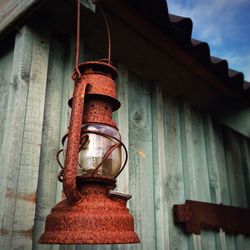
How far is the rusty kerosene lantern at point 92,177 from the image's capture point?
2.73 ft

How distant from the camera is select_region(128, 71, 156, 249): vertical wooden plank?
178 cm

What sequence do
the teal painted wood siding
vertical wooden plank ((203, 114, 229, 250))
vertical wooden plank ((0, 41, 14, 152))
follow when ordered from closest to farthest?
the teal painted wood siding, vertical wooden plank ((0, 41, 14, 152)), vertical wooden plank ((203, 114, 229, 250))

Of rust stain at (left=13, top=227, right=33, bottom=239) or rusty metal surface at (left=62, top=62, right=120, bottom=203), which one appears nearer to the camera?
rusty metal surface at (left=62, top=62, right=120, bottom=203)

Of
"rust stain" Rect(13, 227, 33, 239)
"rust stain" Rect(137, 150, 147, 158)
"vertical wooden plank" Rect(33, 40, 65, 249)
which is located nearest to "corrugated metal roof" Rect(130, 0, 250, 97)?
"vertical wooden plank" Rect(33, 40, 65, 249)

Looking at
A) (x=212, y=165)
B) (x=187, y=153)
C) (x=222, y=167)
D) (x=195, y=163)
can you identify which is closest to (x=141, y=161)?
(x=187, y=153)

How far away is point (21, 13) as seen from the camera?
1.40 m

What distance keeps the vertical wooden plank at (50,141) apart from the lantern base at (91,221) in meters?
0.46

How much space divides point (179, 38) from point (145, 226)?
43.5 inches

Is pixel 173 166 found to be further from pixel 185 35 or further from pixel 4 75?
pixel 4 75

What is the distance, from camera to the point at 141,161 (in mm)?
1922

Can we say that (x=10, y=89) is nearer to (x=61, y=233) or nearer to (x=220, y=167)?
(x=61, y=233)

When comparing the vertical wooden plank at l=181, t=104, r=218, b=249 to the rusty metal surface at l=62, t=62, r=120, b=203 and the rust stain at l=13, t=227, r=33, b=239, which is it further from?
the rusty metal surface at l=62, t=62, r=120, b=203

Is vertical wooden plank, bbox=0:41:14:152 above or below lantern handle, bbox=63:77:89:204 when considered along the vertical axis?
above

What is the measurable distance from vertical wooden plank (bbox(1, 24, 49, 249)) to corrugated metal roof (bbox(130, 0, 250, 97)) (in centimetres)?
A: 56
